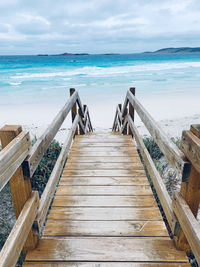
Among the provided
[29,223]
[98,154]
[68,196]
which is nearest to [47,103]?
[98,154]

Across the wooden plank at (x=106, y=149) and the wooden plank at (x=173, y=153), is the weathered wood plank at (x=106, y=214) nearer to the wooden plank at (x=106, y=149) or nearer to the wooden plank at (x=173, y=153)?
the wooden plank at (x=173, y=153)

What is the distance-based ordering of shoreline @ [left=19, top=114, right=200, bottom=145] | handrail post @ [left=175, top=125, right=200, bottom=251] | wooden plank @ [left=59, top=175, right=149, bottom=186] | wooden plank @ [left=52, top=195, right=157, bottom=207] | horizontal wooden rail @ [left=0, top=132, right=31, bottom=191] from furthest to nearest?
shoreline @ [left=19, top=114, right=200, bottom=145] → wooden plank @ [left=59, top=175, right=149, bottom=186] → wooden plank @ [left=52, top=195, right=157, bottom=207] → handrail post @ [left=175, top=125, right=200, bottom=251] → horizontal wooden rail @ [left=0, top=132, right=31, bottom=191]

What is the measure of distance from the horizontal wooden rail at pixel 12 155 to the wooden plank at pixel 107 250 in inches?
32.9

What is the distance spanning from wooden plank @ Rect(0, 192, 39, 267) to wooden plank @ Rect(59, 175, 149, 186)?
1101mm

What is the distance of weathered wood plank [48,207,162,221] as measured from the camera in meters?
2.04

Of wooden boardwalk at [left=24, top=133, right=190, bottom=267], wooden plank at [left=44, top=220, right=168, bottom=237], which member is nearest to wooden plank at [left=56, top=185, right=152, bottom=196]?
wooden boardwalk at [left=24, top=133, right=190, bottom=267]

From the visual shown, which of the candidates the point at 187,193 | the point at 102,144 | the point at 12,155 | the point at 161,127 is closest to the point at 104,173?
the point at 102,144

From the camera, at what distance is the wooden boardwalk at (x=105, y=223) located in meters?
1.59

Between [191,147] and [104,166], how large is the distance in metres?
1.94

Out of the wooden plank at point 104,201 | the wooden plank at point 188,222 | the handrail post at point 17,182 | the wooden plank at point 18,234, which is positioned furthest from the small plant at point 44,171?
the wooden plank at point 188,222

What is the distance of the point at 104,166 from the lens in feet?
10.2

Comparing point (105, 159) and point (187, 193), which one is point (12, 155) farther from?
point (105, 159)

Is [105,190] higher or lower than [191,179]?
lower

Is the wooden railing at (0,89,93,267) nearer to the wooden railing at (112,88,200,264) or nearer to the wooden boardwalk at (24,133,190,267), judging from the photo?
the wooden boardwalk at (24,133,190,267)
